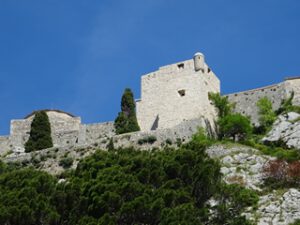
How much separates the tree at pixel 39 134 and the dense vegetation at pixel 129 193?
48.3 feet

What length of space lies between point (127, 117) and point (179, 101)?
12.1 ft

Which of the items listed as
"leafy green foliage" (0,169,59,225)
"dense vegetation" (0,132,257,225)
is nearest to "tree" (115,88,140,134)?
"dense vegetation" (0,132,257,225)

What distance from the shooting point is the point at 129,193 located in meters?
33.2

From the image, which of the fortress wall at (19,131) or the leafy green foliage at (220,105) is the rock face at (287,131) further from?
the fortress wall at (19,131)

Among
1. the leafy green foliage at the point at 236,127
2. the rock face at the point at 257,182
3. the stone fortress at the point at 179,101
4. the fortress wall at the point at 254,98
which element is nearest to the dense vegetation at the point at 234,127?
the leafy green foliage at the point at 236,127

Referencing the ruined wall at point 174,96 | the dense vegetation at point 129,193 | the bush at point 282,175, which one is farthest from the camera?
the ruined wall at point 174,96

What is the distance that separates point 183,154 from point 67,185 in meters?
5.82

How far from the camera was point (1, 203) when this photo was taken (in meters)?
32.7

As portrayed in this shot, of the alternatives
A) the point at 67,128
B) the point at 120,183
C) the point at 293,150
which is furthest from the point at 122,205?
the point at 67,128

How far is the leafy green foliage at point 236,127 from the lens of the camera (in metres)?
48.1

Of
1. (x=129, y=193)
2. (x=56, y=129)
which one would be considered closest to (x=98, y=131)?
(x=56, y=129)

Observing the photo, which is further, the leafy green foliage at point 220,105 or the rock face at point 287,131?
the leafy green foliage at point 220,105

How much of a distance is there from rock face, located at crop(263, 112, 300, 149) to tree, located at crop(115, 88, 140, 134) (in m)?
8.80

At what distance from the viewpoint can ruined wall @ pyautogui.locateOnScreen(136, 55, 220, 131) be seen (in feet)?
165
